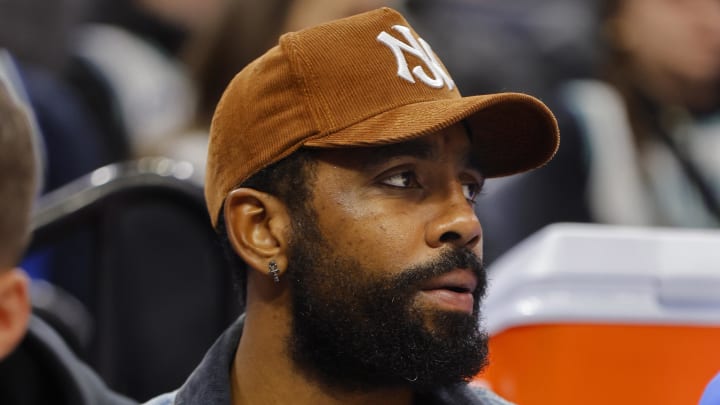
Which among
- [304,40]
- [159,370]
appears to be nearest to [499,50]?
[159,370]

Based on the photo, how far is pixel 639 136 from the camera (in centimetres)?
380

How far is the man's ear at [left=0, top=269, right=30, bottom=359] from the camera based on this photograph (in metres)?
1.65

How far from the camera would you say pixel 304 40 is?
1.99m

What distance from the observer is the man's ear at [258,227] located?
1.99 meters

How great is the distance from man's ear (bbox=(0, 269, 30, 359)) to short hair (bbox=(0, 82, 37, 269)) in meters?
0.05

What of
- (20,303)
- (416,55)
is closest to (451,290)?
(416,55)

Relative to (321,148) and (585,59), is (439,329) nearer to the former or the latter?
(321,148)

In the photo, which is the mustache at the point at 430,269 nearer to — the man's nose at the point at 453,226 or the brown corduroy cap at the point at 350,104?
the man's nose at the point at 453,226

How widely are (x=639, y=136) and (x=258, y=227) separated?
2.10m

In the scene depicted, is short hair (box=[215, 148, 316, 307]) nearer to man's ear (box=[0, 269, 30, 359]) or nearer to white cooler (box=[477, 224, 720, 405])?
man's ear (box=[0, 269, 30, 359])

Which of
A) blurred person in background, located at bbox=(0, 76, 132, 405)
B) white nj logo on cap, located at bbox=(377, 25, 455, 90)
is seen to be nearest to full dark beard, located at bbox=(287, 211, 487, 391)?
white nj logo on cap, located at bbox=(377, 25, 455, 90)

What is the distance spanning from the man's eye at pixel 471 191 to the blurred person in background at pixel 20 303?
696 mm

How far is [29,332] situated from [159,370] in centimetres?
101

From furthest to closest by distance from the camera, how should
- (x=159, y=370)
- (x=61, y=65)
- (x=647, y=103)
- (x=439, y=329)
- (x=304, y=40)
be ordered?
(x=61, y=65) → (x=647, y=103) → (x=159, y=370) → (x=304, y=40) → (x=439, y=329)
